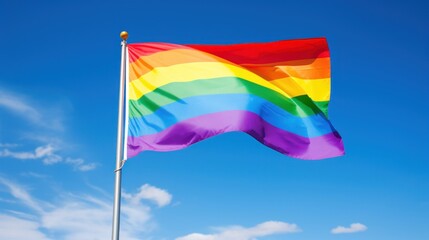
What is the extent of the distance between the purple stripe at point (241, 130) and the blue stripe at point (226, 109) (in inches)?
6.5

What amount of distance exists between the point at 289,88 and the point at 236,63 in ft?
6.43

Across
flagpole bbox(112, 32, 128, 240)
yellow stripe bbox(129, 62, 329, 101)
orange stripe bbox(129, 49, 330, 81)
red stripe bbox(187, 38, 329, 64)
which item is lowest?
flagpole bbox(112, 32, 128, 240)

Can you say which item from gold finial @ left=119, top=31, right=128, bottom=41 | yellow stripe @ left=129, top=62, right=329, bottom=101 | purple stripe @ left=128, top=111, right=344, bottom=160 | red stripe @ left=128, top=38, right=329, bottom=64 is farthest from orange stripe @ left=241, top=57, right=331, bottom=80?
gold finial @ left=119, top=31, right=128, bottom=41

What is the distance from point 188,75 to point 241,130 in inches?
104

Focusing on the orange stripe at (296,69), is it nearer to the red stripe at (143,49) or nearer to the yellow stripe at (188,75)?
the yellow stripe at (188,75)

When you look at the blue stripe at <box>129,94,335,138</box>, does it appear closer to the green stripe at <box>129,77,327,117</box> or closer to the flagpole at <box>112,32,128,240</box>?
the green stripe at <box>129,77,327,117</box>

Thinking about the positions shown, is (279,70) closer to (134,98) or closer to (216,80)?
(216,80)

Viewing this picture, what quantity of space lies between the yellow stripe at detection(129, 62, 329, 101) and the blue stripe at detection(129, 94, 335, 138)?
75 centimetres

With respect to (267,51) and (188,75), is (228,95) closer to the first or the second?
(188,75)

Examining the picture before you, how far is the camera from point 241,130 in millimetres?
16625

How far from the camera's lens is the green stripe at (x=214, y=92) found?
1711 centimetres

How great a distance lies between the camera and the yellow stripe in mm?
17438

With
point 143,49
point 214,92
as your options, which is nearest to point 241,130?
point 214,92

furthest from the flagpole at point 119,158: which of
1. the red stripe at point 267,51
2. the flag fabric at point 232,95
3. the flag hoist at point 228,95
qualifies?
the red stripe at point 267,51
